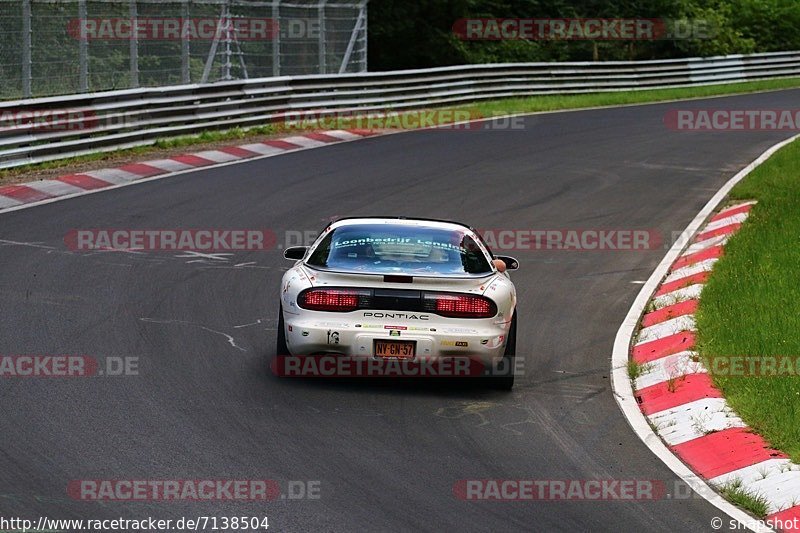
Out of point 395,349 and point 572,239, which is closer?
point 395,349

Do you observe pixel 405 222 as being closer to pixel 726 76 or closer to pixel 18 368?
pixel 18 368

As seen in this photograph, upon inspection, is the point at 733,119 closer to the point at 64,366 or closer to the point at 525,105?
the point at 525,105

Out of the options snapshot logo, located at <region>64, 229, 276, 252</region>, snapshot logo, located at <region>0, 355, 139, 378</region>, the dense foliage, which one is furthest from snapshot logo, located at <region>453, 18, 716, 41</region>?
snapshot logo, located at <region>0, 355, 139, 378</region>

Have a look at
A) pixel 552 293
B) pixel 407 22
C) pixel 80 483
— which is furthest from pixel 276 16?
pixel 80 483

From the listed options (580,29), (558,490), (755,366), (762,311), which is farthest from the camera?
(580,29)

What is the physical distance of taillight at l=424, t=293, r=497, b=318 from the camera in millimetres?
9711

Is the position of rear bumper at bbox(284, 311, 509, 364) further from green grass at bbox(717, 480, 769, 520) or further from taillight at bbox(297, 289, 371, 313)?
green grass at bbox(717, 480, 769, 520)

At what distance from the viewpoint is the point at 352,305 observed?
970cm

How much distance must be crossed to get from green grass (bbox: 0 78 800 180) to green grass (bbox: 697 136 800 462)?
31.5ft

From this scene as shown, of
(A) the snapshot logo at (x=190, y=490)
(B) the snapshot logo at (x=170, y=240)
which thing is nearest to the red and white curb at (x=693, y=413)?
(A) the snapshot logo at (x=190, y=490)

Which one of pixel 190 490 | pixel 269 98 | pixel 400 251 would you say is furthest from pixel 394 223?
pixel 269 98

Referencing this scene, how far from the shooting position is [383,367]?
Answer: 389 inches

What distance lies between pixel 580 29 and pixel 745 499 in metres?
37.4

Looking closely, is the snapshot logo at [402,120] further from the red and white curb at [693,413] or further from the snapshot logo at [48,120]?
the red and white curb at [693,413]
